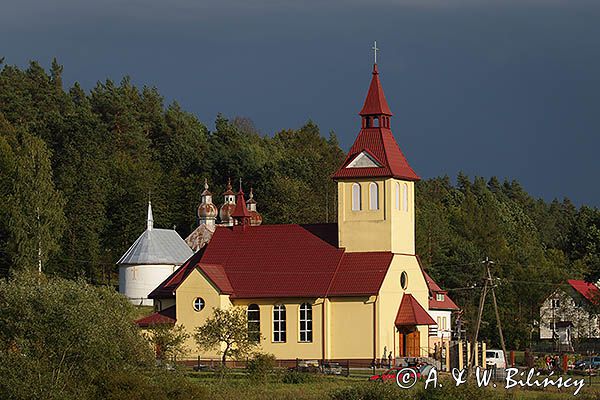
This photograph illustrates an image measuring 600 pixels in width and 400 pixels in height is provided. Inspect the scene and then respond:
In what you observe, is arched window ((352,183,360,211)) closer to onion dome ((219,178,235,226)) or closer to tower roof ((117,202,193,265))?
tower roof ((117,202,193,265))

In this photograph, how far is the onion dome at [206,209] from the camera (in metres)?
98.1

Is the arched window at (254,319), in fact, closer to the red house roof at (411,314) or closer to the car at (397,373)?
the red house roof at (411,314)

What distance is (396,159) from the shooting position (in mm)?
65000

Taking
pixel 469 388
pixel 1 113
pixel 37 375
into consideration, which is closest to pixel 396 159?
pixel 469 388

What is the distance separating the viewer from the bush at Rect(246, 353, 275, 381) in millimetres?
51531

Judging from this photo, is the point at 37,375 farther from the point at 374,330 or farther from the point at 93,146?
the point at 93,146

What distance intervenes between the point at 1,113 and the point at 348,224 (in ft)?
177

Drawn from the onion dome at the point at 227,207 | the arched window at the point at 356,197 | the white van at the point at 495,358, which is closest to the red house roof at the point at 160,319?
the arched window at the point at 356,197

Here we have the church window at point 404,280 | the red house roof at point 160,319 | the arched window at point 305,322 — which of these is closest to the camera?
the arched window at point 305,322

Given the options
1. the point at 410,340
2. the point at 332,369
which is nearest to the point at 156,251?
the point at 410,340

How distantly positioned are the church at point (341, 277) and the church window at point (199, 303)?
0.05 metres

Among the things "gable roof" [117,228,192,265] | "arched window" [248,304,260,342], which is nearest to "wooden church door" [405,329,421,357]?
"arched window" [248,304,260,342]

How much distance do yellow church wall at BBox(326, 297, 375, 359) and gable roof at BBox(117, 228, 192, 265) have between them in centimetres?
2572

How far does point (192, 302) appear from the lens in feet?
206
